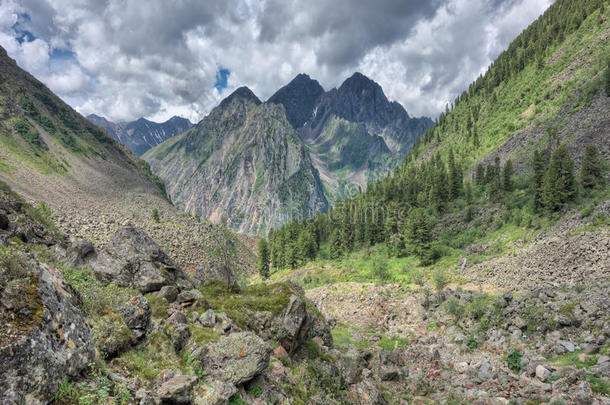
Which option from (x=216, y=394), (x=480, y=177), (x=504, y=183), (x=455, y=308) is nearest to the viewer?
(x=216, y=394)

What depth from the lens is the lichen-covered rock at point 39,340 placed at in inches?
145

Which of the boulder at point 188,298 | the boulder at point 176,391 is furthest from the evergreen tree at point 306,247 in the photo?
the boulder at point 176,391

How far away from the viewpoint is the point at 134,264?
645 inches

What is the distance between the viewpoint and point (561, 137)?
5653 cm

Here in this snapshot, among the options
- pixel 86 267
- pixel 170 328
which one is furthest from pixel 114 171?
pixel 170 328

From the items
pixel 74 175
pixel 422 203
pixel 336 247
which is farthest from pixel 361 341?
pixel 74 175

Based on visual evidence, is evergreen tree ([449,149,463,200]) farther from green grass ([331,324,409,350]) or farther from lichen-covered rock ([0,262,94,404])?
lichen-covered rock ([0,262,94,404])

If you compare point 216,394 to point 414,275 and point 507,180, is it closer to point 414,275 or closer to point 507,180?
point 414,275

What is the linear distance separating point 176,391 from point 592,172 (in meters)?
54.8

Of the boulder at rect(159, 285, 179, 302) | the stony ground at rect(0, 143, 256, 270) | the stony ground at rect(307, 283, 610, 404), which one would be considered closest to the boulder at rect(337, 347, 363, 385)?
the stony ground at rect(307, 283, 610, 404)

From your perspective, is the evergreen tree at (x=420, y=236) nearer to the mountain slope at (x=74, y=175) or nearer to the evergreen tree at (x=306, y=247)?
the evergreen tree at (x=306, y=247)

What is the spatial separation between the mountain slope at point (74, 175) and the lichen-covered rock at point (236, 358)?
47766 mm

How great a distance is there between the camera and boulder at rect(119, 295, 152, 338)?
788 cm

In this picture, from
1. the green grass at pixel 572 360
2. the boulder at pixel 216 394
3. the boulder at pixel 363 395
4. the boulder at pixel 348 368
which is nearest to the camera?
the boulder at pixel 216 394
